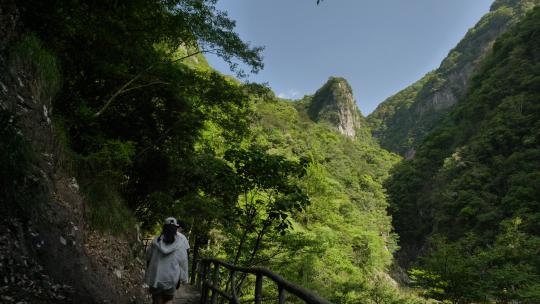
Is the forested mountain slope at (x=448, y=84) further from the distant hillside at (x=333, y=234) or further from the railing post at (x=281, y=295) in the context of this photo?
the railing post at (x=281, y=295)

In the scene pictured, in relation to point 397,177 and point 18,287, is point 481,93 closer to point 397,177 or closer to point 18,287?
point 397,177

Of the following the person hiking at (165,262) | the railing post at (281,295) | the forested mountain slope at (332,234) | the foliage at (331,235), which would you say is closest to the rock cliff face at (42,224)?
the person hiking at (165,262)

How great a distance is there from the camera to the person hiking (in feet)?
13.1

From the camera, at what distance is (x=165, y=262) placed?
4.02 metres

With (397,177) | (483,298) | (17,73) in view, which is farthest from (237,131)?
(397,177)

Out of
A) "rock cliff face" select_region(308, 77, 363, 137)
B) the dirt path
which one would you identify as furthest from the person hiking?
"rock cliff face" select_region(308, 77, 363, 137)

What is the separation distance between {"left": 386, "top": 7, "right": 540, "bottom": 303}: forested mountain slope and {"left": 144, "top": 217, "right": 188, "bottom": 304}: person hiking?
1455 centimetres

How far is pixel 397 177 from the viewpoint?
6881 centimetres

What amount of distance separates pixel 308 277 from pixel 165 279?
14665mm

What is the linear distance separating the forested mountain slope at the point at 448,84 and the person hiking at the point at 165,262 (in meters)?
109

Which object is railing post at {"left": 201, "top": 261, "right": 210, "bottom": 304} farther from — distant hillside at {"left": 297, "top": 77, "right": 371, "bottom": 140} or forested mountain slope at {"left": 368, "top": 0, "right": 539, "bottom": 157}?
distant hillside at {"left": 297, "top": 77, "right": 371, "bottom": 140}

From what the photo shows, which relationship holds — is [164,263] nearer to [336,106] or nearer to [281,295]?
[281,295]

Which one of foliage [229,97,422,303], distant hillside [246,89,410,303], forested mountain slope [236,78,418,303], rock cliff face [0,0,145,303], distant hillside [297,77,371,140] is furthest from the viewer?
distant hillside [297,77,371,140]

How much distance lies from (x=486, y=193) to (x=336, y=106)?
99.1 metres
